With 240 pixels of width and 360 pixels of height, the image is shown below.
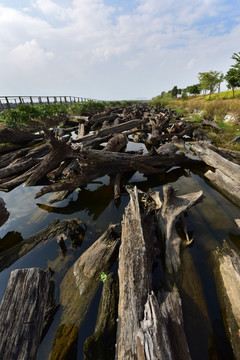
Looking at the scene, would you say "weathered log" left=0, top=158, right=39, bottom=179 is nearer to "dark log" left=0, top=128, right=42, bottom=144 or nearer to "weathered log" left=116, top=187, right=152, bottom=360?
"dark log" left=0, top=128, right=42, bottom=144

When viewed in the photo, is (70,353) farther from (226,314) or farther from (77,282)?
(226,314)

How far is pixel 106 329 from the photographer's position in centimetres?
235

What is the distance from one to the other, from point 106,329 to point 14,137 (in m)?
13.7

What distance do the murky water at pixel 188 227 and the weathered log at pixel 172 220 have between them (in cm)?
32

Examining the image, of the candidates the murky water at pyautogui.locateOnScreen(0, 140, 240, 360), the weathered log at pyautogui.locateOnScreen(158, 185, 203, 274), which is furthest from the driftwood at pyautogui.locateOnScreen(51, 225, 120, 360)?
the weathered log at pyautogui.locateOnScreen(158, 185, 203, 274)

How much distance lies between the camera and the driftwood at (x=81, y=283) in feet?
8.37

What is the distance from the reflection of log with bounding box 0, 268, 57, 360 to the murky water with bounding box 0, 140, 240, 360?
61 cm

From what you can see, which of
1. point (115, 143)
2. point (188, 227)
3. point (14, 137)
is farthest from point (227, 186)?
point (14, 137)

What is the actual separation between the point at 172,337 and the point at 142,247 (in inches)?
51.1

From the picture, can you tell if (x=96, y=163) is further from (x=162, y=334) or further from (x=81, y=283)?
(x=162, y=334)

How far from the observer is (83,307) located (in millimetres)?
2793

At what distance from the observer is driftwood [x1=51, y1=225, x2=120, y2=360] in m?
2.55

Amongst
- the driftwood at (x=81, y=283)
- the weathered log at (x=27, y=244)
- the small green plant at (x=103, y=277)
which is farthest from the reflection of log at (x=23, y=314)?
the weathered log at (x=27, y=244)

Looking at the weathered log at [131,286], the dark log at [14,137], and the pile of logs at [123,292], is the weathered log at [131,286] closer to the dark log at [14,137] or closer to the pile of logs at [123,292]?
the pile of logs at [123,292]
